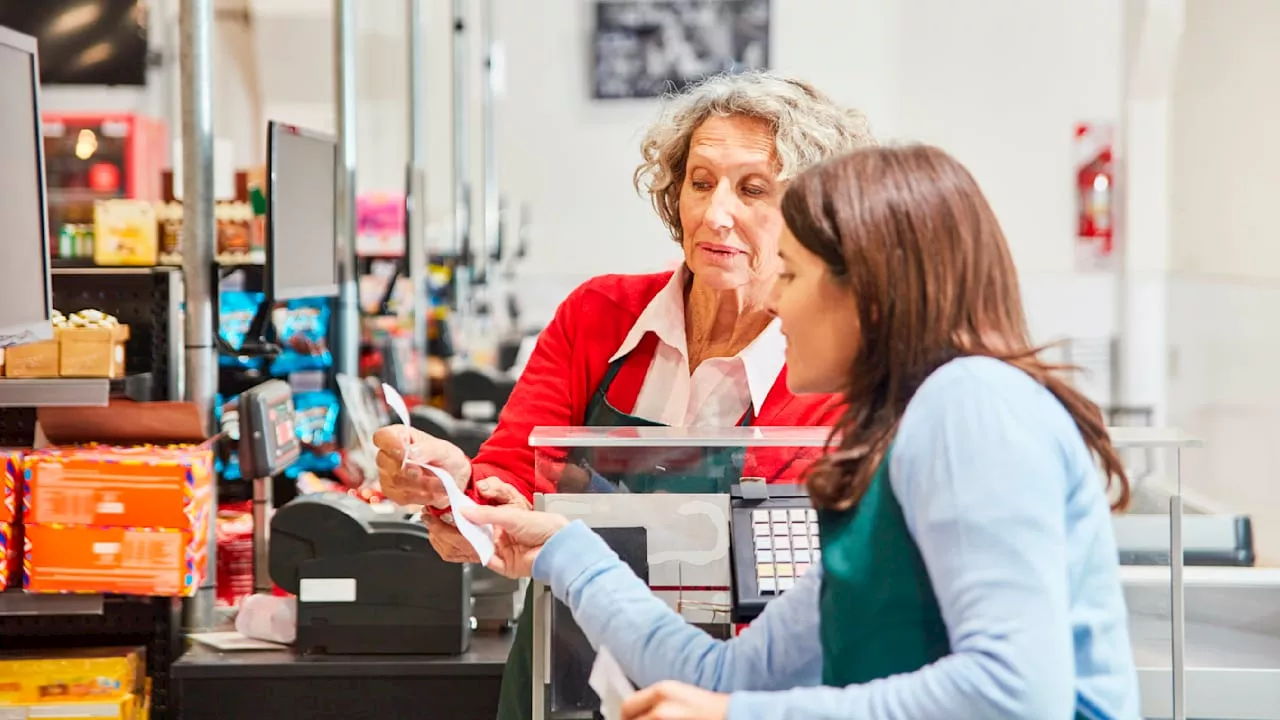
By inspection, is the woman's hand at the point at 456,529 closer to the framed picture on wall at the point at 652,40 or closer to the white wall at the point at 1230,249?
the white wall at the point at 1230,249

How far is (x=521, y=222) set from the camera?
11680 mm

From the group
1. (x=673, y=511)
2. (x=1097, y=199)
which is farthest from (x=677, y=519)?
(x=1097, y=199)

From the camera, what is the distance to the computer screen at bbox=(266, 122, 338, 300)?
11.3 feet

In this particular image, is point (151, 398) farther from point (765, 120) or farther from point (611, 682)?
point (611, 682)

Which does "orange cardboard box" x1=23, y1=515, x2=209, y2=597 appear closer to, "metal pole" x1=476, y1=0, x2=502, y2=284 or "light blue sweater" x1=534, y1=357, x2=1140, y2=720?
"light blue sweater" x1=534, y1=357, x2=1140, y2=720

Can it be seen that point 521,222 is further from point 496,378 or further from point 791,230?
point 791,230

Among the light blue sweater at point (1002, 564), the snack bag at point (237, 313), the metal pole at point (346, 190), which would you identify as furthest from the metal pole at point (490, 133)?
the light blue sweater at point (1002, 564)

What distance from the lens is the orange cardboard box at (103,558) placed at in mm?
2984

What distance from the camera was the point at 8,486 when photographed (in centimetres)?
297

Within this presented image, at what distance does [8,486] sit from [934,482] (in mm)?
2293

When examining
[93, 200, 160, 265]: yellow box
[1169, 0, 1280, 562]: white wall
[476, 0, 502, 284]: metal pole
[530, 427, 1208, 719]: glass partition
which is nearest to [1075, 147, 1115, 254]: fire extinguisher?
[1169, 0, 1280, 562]: white wall

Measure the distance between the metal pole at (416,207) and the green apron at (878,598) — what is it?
14.2 feet

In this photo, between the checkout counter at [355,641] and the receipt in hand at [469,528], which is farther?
the checkout counter at [355,641]

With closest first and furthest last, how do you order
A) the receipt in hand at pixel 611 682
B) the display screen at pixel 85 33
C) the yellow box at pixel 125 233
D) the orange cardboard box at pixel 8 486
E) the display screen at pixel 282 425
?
the receipt in hand at pixel 611 682, the orange cardboard box at pixel 8 486, the display screen at pixel 282 425, the yellow box at pixel 125 233, the display screen at pixel 85 33
